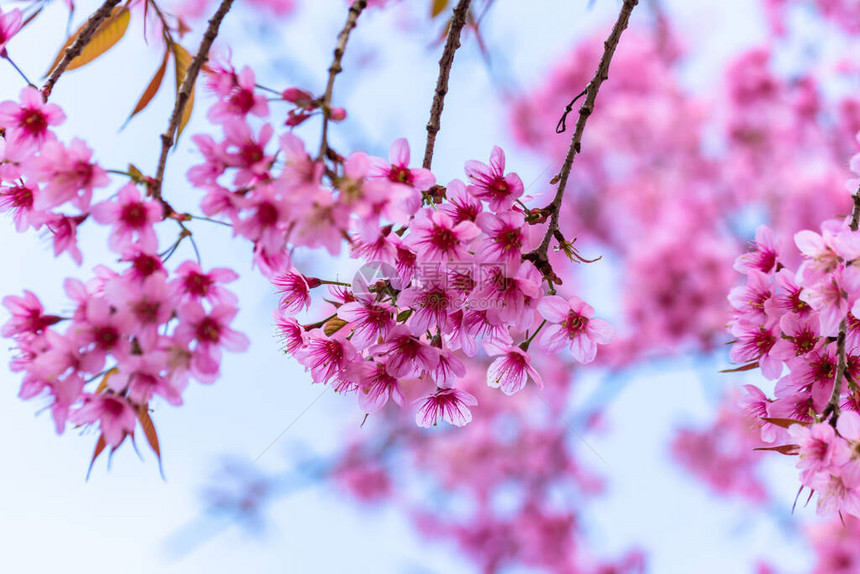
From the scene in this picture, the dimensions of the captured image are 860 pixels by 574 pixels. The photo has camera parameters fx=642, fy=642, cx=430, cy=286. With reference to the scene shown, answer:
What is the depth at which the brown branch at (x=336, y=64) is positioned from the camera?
0.67m

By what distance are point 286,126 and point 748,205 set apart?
5455 mm

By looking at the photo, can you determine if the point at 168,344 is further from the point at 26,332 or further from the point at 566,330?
the point at 566,330

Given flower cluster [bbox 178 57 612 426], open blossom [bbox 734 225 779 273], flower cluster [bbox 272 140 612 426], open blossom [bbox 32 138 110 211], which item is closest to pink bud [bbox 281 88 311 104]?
flower cluster [bbox 178 57 612 426]

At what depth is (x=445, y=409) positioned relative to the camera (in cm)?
106

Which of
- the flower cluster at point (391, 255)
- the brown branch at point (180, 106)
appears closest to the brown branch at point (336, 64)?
the flower cluster at point (391, 255)

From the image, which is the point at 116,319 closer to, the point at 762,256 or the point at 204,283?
the point at 204,283

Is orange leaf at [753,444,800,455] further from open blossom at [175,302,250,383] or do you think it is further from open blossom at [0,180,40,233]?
open blossom at [0,180,40,233]

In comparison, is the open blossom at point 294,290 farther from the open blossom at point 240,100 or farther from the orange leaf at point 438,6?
the orange leaf at point 438,6

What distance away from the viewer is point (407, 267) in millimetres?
857

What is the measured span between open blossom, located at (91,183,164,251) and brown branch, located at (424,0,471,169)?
0.34 meters

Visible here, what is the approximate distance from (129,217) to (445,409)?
0.57m

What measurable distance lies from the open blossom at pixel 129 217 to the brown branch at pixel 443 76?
343 mm

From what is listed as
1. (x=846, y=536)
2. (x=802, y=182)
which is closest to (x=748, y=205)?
(x=802, y=182)

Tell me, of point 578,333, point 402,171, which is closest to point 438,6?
point 402,171
